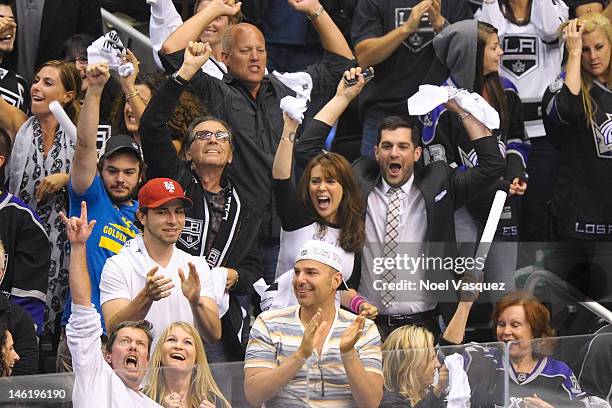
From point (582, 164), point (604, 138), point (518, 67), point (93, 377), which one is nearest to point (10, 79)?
point (93, 377)

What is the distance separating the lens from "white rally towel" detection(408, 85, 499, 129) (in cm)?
980

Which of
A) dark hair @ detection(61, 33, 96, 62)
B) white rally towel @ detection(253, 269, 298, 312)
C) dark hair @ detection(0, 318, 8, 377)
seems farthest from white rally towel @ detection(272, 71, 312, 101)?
dark hair @ detection(0, 318, 8, 377)

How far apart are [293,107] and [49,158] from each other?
144 centimetres

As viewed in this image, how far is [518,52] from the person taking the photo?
10875 millimetres

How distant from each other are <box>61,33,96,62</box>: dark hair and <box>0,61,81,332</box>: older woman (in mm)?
370

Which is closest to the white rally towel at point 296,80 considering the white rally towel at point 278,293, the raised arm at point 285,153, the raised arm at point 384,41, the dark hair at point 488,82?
the raised arm at point 384,41

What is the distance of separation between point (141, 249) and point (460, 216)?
2.21 metres

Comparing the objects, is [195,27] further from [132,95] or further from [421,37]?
[421,37]

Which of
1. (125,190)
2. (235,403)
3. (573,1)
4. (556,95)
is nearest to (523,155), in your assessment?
(556,95)

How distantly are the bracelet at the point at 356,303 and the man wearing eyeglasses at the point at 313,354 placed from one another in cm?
64

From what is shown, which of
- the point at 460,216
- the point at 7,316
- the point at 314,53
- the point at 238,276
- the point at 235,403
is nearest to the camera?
the point at 235,403

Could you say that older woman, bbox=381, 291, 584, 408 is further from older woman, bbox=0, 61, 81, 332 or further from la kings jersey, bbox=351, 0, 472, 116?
older woman, bbox=0, 61, 81, 332

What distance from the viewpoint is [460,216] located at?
33.0 feet

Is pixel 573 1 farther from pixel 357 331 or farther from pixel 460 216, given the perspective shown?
pixel 357 331
